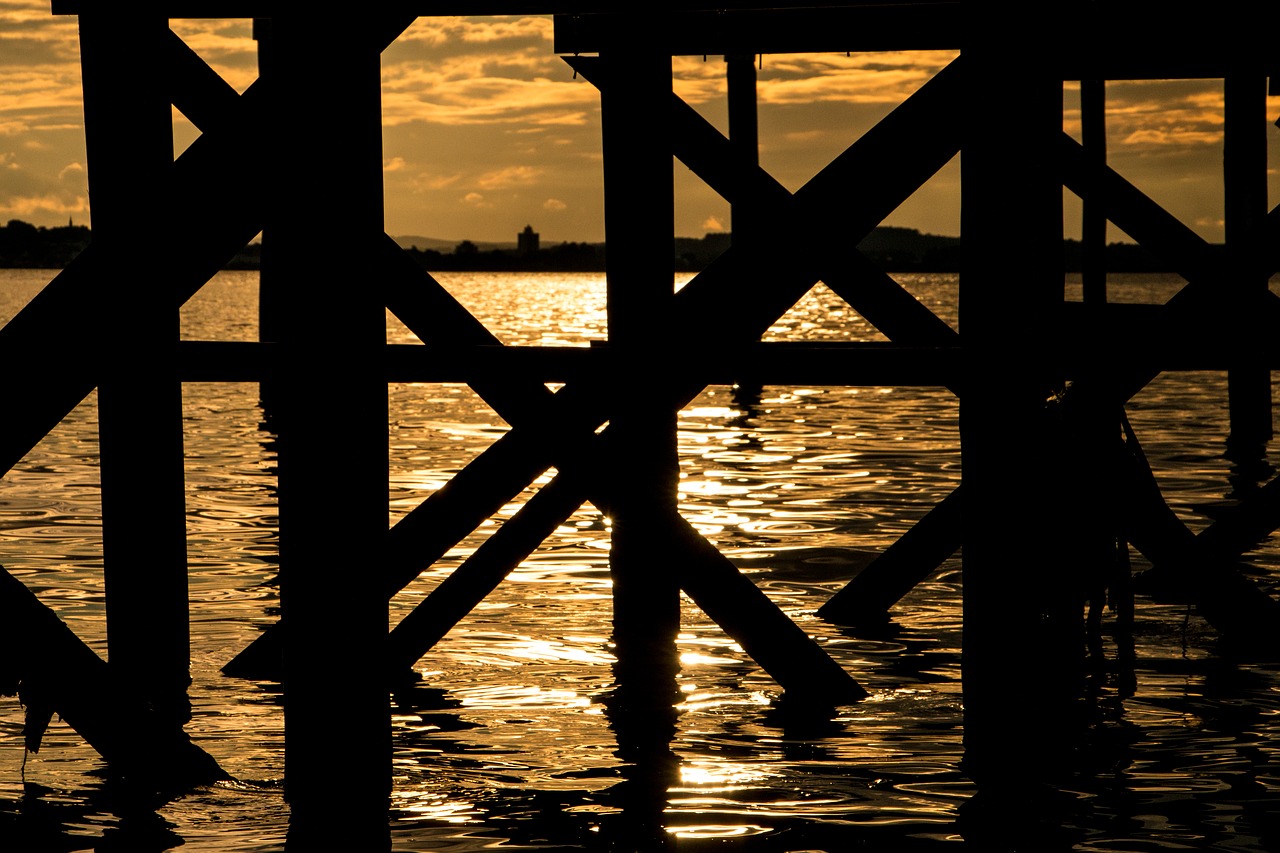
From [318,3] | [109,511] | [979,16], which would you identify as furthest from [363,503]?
[979,16]

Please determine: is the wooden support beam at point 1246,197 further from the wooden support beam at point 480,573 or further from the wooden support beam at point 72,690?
the wooden support beam at point 72,690

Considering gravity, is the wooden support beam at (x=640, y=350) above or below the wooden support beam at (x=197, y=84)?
below

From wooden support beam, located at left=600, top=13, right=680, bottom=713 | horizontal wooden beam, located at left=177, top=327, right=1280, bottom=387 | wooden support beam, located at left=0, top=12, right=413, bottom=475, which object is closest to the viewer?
wooden support beam, located at left=0, top=12, right=413, bottom=475

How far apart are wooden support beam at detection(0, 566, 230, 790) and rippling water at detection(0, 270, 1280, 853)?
49cm

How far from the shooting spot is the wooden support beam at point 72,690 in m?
4.33

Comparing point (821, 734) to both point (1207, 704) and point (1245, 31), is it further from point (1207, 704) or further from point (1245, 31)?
point (1245, 31)

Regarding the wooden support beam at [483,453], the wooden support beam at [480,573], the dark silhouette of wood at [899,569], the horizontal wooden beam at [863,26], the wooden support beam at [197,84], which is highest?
the horizontal wooden beam at [863,26]

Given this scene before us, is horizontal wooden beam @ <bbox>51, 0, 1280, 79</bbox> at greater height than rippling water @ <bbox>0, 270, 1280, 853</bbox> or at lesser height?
greater

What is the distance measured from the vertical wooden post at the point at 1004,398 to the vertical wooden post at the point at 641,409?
41.2 inches

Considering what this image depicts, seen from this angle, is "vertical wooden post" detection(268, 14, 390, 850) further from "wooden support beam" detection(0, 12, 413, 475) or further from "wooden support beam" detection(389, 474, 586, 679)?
"wooden support beam" detection(389, 474, 586, 679)

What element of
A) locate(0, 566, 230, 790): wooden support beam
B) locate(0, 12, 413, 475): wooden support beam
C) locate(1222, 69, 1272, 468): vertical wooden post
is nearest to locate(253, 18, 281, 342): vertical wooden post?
locate(0, 566, 230, 790): wooden support beam

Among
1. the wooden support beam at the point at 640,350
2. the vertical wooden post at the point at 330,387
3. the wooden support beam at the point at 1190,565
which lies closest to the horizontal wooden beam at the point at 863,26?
the vertical wooden post at the point at 330,387

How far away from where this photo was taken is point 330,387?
391 cm

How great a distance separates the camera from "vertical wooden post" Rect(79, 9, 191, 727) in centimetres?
497
